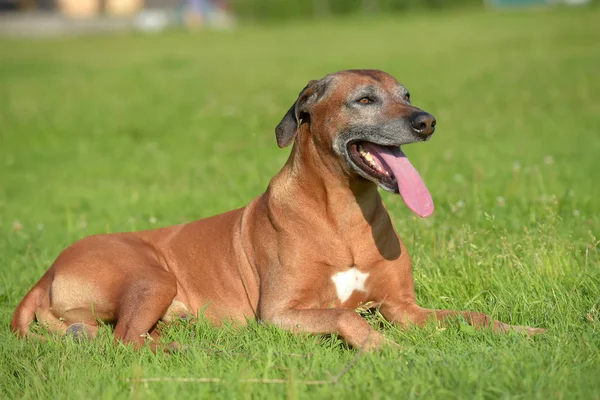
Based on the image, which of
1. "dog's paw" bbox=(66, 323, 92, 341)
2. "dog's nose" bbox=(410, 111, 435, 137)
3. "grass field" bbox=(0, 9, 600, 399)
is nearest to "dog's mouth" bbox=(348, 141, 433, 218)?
"dog's nose" bbox=(410, 111, 435, 137)

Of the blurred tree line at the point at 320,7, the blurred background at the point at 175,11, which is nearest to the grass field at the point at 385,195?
the blurred tree line at the point at 320,7

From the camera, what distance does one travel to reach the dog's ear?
511 centimetres

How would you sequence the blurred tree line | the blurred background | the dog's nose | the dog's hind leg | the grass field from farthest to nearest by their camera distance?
the blurred background → the blurred tree line → the dog's hind leg → the dog's nose → the grass field

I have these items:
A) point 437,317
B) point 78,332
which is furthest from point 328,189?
point 78,332

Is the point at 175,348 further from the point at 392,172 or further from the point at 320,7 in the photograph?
the point at 320,7

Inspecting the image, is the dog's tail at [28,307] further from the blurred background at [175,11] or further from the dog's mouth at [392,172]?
the blurred background at [175,11]

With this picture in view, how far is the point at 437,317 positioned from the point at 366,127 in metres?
1.22

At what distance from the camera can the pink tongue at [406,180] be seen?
4.73 meters

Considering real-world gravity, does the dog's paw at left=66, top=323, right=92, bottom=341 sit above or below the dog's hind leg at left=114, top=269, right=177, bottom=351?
below

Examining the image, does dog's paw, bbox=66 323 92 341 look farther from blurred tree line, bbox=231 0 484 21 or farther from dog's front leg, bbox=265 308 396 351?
blurred tree line, bbox=231 0 484 21

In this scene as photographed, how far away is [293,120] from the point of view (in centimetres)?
513

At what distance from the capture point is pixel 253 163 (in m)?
10.5

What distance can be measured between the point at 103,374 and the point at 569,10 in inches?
1287

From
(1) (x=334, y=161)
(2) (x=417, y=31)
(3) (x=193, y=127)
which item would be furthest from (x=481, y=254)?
(2) (x=417, y=31)
